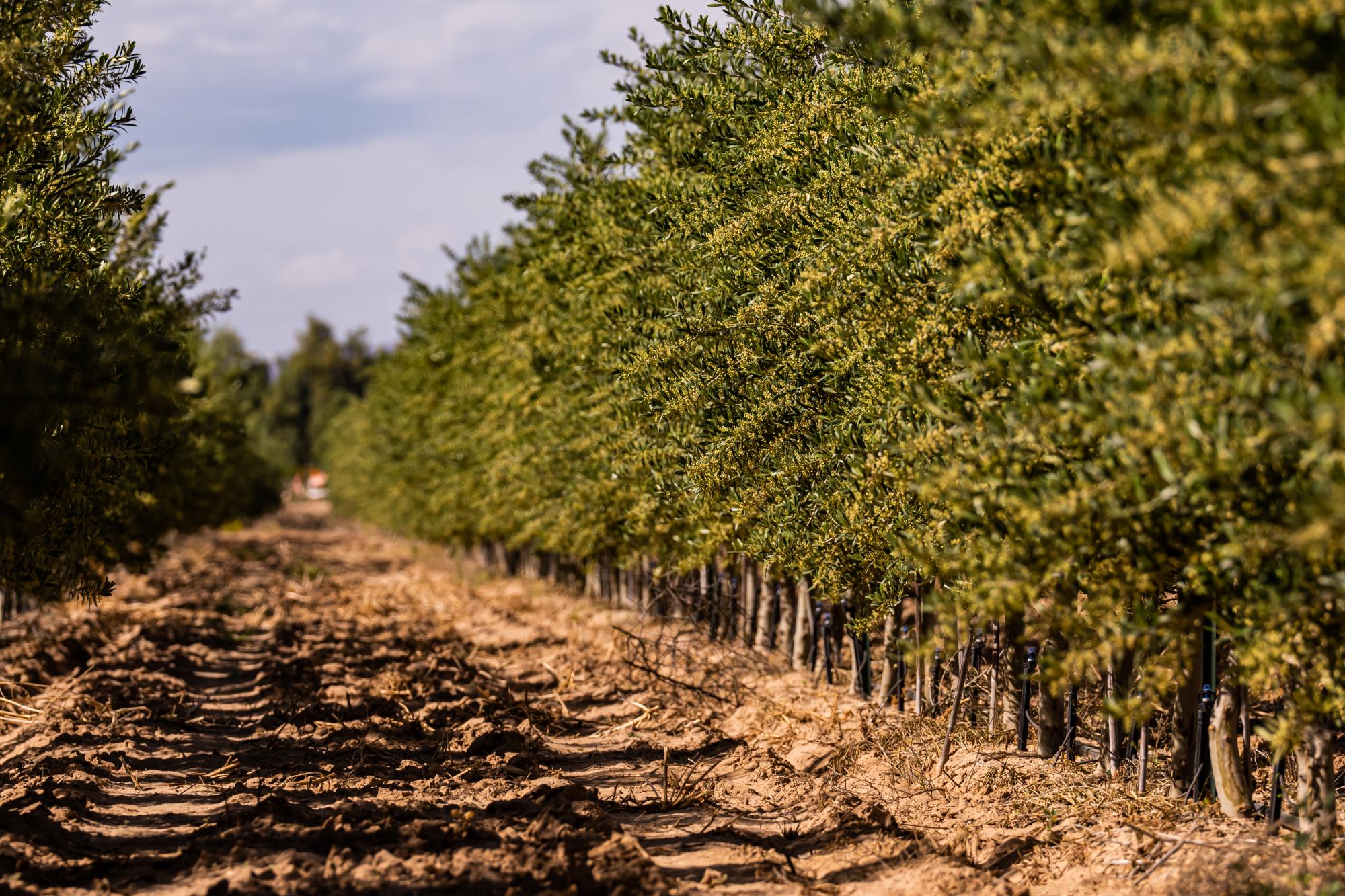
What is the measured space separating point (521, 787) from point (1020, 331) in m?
5.74

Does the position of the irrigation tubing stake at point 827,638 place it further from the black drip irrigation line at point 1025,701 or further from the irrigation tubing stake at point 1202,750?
the irrigation tubing stake at point 1202,750

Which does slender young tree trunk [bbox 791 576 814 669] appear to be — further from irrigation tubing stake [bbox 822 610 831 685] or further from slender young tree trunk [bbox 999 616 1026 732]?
slender young tree trunk [bbox 999 616 1026 732]

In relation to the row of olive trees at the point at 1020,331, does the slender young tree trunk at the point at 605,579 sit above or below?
below

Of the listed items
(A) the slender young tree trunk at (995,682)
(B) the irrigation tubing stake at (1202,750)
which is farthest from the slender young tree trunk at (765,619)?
(B) the irrigation tubing stake at (1202,750)

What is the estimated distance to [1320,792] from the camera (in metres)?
6.91

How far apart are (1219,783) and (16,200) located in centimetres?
927

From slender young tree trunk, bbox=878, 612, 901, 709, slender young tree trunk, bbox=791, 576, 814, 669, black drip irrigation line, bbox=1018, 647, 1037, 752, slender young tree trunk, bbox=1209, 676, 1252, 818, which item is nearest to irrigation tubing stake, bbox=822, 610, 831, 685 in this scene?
slender young tree trunk, bbox=791, 576, 814, 669

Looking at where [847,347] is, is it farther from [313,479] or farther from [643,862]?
[313,479]

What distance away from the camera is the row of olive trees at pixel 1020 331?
4832 millimetres

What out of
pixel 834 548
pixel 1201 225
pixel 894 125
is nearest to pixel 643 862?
pixel 834 548

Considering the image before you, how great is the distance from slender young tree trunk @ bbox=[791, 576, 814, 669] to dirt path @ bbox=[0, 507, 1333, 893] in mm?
439

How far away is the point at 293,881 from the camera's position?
7.00 meters

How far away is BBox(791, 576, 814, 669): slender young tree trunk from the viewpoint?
14297 millimetres

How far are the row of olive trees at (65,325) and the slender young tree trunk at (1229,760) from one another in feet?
23.1
